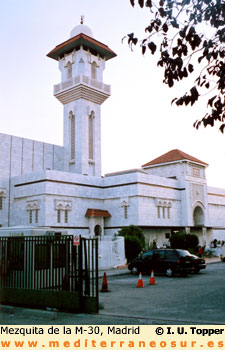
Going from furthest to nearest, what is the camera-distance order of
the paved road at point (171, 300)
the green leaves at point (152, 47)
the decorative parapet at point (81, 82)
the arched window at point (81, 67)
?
1. the arched window at point (81, 67)
2. the decorative parapet at point (81, 82)
3. the paved road at point (171, 300)
4. the green leaves at point (152, 47)

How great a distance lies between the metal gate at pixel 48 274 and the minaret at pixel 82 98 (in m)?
28.0

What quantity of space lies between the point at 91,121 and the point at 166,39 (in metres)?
35.2

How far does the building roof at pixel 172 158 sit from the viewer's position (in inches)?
1647

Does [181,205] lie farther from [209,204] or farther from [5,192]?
[5,192]

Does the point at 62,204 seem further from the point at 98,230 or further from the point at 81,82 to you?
the point at 81,82

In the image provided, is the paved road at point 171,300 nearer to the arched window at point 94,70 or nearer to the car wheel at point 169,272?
the car wheel at point 169,272

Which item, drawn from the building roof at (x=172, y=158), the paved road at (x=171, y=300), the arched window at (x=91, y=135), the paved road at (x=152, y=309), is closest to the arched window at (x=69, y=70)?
the arched window at (x=91, y=135)

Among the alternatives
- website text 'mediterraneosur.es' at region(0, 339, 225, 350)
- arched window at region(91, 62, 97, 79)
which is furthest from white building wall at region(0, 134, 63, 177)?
website text 'mediterraneosur.es' at region(0, 339, 225, 350)

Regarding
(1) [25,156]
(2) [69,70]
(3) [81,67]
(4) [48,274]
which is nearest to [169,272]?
(4) [48,274]

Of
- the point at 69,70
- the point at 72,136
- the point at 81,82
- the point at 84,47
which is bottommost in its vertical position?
the point at 72,136

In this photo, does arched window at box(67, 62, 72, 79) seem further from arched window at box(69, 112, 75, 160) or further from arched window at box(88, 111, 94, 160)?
arched window at box(88, 111, 94, 160)

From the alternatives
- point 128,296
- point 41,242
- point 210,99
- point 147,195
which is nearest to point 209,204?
point 147,195

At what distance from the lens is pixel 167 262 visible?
739 inches

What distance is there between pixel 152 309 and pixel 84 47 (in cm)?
3676
